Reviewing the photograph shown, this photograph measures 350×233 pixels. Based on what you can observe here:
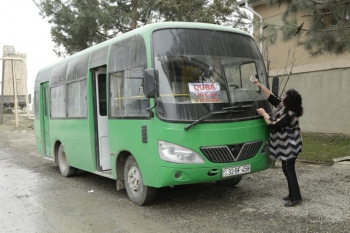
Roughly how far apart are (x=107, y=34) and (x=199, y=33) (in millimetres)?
12486

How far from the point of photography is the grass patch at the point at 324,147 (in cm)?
898

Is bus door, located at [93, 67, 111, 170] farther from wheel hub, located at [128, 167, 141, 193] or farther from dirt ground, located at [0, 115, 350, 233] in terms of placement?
wheel hub, located at [128, 167, 141, 193]

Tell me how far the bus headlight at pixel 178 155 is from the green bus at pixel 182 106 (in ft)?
0.05

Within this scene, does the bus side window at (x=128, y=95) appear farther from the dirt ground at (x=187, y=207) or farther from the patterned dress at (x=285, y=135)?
the patterned dress at (x=285, y=135)

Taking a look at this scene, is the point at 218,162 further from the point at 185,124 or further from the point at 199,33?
the point at 199,33

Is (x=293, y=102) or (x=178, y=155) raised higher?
(x=293, y=102)

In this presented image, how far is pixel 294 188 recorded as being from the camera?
214 inches

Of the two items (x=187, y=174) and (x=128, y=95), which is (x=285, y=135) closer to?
(x=187, y=174)

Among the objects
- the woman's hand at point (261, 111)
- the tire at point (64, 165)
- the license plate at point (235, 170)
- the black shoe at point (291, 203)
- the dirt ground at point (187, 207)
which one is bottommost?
the dirt ground at point (187, 207)

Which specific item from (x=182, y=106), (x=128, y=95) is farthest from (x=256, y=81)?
(x=128, y=95)

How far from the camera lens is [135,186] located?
5.85 metres

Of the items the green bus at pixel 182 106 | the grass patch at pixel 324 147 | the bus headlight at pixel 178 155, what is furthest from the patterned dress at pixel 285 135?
the grass patch at pixel 324 147

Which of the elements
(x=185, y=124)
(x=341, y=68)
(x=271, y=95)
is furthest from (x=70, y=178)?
(x=341, y=68)

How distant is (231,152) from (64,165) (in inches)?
201
